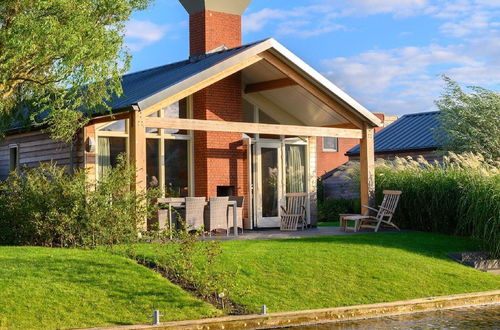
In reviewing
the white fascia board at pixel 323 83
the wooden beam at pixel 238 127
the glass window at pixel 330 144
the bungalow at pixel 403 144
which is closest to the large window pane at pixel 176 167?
the wooden beam at pixel 238 127

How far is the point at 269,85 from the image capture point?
19703mm

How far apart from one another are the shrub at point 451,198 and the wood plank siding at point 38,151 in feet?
26.7

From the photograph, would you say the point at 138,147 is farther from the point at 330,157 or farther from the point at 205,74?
the point at 330,157

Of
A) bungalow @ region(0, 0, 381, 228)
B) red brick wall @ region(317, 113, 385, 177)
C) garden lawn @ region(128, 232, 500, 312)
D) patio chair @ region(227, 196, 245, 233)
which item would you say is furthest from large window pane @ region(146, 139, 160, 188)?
red brick wall @ region(317, 113, 385, 177)

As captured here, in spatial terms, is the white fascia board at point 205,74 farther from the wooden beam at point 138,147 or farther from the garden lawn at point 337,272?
the garden lawn at point 337,272

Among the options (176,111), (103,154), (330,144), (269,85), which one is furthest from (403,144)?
(103,154)

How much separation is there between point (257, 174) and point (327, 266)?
7.08 metres

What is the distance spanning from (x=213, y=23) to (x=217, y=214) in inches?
245

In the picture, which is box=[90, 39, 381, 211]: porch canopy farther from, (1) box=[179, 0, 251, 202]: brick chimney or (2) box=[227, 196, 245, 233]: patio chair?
(2) box=[227, 196, 245, 233]: patio chair

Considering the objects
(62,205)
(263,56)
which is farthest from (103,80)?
(263,56)

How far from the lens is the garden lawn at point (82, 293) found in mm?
9914

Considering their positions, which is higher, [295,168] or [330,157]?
[330,157]

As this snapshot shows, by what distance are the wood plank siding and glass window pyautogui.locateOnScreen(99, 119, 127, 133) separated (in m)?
0.69

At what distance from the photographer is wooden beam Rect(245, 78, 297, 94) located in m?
19.2
